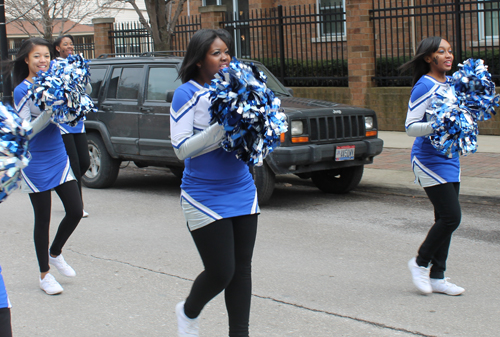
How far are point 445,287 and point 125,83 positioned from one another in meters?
5.92

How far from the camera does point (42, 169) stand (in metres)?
4.86

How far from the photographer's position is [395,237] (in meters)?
6.41

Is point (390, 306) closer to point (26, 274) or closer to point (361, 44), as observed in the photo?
point (26, 274)

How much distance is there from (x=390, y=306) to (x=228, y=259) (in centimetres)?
170

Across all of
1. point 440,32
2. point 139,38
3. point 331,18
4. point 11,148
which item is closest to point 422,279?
point 11,148

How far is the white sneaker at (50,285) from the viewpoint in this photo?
496 centimetres

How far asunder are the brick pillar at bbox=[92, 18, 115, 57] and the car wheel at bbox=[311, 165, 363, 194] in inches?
493

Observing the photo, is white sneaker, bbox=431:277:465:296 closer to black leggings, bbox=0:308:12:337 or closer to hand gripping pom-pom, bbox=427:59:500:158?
hand gripping pom-pom, bbox=427:59:500:158

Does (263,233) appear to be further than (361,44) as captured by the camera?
No

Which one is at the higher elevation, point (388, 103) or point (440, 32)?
point (440, 32)

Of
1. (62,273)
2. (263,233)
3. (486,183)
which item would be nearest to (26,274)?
(62,273)

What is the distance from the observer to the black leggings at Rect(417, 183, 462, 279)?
4.51 meters

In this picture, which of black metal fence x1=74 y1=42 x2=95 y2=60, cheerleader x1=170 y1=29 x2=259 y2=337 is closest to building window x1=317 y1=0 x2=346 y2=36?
black metal fence x1=74 y1=42 x2=95 y2=60

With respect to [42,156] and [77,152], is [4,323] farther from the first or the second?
[77,152]
